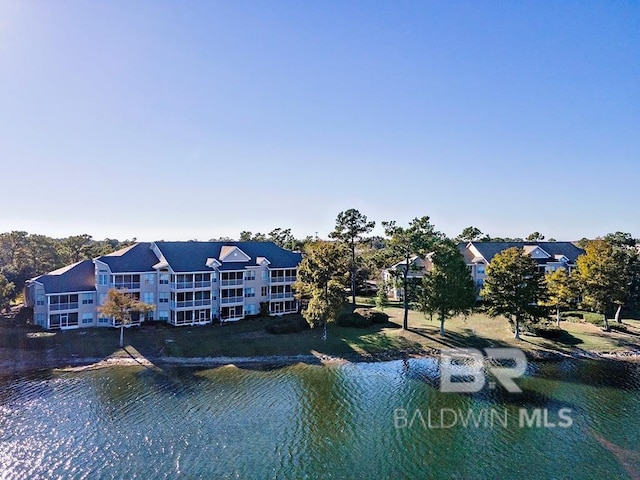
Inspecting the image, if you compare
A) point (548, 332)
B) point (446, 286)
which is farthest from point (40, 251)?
point (548, 332)

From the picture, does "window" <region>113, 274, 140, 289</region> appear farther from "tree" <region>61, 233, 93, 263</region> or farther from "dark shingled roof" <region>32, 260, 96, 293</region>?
"tree" <region>61, 233, 93, 263</region>

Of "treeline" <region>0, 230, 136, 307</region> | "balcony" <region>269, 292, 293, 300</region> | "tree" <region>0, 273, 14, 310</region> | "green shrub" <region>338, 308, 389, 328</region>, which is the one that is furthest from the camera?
"treeline" <region>0, 230, 136, 307</region>

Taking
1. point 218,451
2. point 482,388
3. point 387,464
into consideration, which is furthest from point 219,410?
point 482,388

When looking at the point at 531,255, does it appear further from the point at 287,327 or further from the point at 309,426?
the point at 309,426

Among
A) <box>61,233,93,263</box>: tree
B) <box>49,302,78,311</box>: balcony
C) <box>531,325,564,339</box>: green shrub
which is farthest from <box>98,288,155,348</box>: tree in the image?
<box>531,325,564,339</box>: green shrub

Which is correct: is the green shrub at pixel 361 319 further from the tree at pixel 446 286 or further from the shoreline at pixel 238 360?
the shoreline at pixel 238 360
